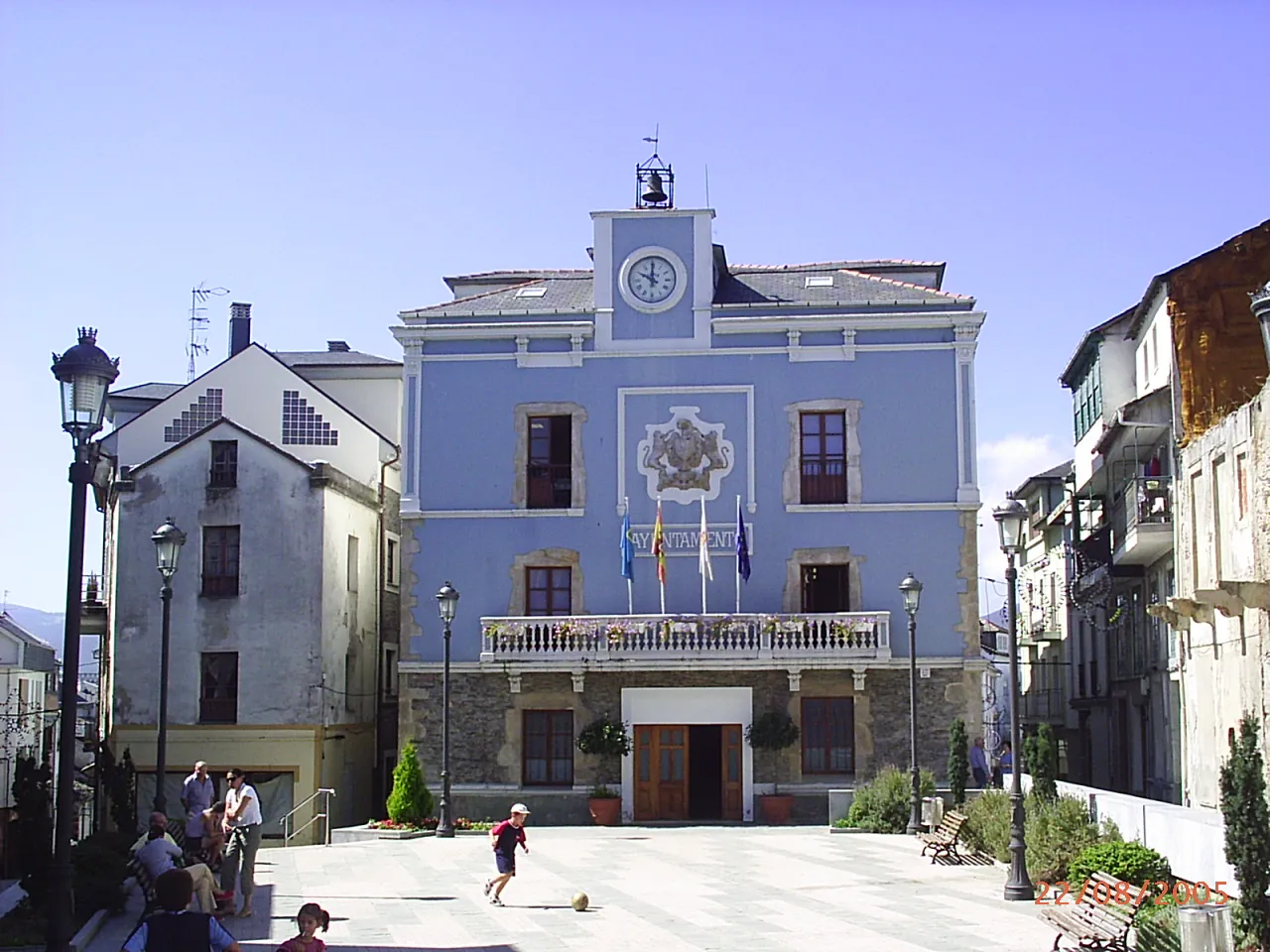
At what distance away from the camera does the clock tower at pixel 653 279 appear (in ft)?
119

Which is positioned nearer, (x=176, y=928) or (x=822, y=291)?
(x=176, y=928)

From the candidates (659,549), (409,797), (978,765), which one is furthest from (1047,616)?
(409,797)

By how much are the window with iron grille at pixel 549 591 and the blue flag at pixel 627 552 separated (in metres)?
1.56

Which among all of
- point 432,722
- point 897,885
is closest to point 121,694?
point 432,722

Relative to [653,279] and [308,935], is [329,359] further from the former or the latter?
[308,935]

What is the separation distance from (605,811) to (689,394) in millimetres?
9630

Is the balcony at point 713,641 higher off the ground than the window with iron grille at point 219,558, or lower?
lower

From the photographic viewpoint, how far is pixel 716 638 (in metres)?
34.2

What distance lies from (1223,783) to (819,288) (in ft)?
80.2

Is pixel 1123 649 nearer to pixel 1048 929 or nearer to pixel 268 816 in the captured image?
pixel 268 816

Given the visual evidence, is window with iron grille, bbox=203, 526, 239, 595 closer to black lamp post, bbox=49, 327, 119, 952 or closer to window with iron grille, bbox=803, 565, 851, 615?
window with iron grille, bbox=803, 565, 851, 615

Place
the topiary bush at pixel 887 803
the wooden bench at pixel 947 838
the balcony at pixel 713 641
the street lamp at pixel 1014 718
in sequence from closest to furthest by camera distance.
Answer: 1. the street lamp at pixel 1014 718
2. the wooden bench at pixel 947 838
3. the topiary bush at pixel 887 803
4. the balcony at pixel 713 641
